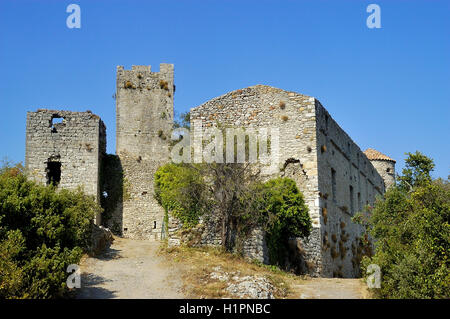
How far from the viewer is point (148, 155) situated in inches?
1312

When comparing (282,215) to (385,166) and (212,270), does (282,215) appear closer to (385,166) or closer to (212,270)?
(212,270)

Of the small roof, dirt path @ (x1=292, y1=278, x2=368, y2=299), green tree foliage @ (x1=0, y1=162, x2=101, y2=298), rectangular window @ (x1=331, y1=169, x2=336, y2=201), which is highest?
the small roof

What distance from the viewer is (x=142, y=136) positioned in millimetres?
33531

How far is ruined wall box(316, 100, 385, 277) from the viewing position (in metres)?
22.3

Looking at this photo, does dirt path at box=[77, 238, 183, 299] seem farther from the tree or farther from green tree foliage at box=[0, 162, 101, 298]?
the tree

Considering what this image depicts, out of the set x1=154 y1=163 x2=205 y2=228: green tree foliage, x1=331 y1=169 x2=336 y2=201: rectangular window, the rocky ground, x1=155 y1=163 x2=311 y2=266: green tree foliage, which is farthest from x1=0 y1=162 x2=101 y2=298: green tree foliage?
x1=331 y1=169 x2=336 y2=201: rectangular window

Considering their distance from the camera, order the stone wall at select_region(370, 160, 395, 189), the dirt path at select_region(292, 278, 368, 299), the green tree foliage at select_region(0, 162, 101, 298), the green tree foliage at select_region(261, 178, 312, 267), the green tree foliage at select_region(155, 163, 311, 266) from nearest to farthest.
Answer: the green tree foliage at select_region(0, 162, 101, 298), the dirt path at select_region(292, 278, 368, 299), the green tree foliage at select_region(155, 163, 311, 266), the green tree foliage at select_region(261, 178, 312, 267), the stone wall at select_region(370, 160, 395, 189)

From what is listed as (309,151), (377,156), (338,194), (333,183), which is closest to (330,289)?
(309,151)

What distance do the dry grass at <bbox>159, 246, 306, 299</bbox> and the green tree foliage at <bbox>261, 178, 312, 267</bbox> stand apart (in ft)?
5.17

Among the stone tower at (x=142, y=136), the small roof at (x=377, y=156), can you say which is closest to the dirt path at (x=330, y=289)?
the stone tower at (x=142, y=136)

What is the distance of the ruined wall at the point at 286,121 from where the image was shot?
21.5 meters

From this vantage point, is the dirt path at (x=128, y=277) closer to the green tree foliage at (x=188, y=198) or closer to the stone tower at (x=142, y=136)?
the green tree foliage at (x=188, y=198)

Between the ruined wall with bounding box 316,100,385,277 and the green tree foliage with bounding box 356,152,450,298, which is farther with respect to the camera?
the ruined wall with bounding box 316,100,385,277

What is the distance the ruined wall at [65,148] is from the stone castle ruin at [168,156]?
53 millimetres
